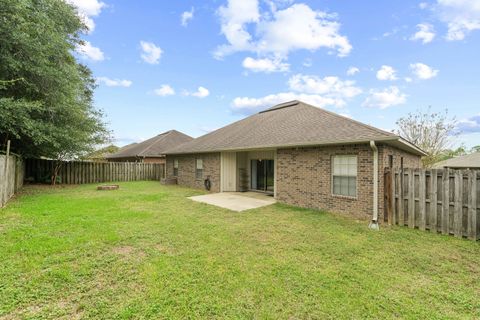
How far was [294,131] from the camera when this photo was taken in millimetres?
9789

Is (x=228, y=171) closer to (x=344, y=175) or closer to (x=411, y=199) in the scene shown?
(x=344, y=175)

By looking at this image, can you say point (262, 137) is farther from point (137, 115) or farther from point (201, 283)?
point (137, 115)

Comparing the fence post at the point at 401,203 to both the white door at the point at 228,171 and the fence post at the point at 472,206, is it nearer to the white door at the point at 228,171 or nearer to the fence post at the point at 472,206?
the fence post at the point at 472,206

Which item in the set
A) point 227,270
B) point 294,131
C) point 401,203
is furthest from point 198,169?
point 227,270

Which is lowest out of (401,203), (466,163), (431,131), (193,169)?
(401,203)

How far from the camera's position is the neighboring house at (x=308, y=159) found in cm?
696

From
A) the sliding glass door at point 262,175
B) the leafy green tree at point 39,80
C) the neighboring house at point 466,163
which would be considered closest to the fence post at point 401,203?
the sliding glass door at point 262,175

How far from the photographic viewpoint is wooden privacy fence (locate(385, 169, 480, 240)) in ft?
17.7

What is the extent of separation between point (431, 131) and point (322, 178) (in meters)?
21.3

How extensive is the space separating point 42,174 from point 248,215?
14951 millimetres

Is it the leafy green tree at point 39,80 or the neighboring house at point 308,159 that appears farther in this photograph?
the leafy green tree at point 39,80

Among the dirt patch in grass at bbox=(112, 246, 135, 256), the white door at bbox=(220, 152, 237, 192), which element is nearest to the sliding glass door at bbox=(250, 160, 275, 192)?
the white door at bbox=(220, 152, 237, 192)

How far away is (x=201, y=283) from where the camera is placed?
3217mm

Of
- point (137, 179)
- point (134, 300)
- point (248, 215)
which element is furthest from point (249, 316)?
point (137, 179)
